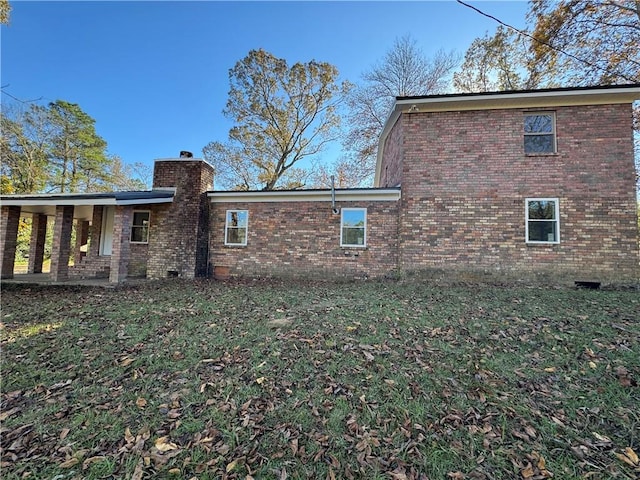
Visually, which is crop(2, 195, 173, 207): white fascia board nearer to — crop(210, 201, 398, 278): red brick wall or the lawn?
crop(210, 201, 398, 278): red brick wall

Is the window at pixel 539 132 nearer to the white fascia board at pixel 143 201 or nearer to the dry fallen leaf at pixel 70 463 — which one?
the dry fallen leaf at pixel 70 463

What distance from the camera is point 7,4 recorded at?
24.3ft

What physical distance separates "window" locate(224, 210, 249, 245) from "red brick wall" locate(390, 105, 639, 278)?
5.98 m

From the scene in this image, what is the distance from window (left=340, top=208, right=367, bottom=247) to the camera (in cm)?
1029

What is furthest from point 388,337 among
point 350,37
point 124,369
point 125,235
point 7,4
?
point 7,4

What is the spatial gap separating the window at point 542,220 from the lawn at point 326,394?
139 inches

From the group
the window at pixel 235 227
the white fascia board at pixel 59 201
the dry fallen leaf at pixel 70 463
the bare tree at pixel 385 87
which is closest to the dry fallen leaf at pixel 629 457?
the dry fallen leaf at pixel 70 463

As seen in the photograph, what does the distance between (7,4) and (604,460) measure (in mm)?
13854

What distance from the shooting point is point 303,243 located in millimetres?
10648

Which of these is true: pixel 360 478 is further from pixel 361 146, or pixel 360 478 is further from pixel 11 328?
pixel 361 146

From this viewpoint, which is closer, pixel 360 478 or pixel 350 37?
pixel 360 478

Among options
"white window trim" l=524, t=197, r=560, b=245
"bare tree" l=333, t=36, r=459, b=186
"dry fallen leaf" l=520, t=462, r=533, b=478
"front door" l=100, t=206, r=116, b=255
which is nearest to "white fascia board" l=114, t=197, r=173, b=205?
"front door" l=100, t=206, r=116, b=255

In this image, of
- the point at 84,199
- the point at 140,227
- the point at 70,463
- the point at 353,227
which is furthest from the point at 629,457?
the point at 140,227

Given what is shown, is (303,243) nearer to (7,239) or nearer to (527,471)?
(527,471)
